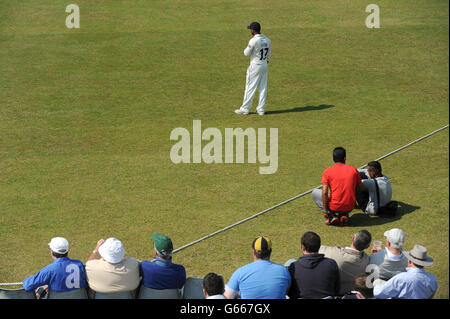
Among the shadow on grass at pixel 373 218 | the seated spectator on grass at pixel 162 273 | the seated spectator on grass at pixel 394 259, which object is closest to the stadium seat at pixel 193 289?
the seated spectator on grass at pixel 162 273

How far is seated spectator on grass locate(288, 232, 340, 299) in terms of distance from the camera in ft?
23.0

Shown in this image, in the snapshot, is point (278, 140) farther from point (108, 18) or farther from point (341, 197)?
point (108, 18)

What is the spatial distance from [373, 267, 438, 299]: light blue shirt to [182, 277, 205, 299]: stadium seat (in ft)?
6.76

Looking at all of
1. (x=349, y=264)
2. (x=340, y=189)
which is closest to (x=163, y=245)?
(x=349, y=264)

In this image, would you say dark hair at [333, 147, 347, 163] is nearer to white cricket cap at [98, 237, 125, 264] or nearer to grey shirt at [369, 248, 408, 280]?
grey shirt at [369, 248, 408, 280]

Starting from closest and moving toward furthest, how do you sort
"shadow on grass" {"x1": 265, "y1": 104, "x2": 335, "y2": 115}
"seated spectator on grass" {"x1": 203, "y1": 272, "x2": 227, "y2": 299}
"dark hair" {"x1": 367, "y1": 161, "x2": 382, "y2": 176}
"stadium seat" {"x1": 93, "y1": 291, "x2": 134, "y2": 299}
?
1. "seated spectator on grass" {"x1": 203, "y1": 272, "x2": 227, "y2": 299}
2. "stadium seat" {"x1": 93, "y1": 291, "x2": 134, "y2": 299}
3. "dark hair" {"x1": 367, "y1": 161, "x2": 382, "y2": 176}
4. "shadow on grass" {"x1": 265, "y1": 104, "x2": 335, "y2": 115}

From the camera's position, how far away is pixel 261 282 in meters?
6.86

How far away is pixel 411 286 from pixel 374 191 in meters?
3.57

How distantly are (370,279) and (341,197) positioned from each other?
2.60 metres

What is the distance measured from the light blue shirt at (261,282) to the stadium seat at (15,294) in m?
2.30

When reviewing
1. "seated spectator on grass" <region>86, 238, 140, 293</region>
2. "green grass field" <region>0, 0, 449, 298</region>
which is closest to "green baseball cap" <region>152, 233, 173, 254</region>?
"seated spectator on grass" <region>86, 238, 140, 293</region>

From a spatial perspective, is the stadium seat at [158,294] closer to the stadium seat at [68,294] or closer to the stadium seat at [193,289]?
the stadium seat at [193,289]

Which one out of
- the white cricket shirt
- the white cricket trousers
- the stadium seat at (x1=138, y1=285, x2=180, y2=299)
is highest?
the white cricket shirt

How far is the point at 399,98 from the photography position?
17.0 metres
